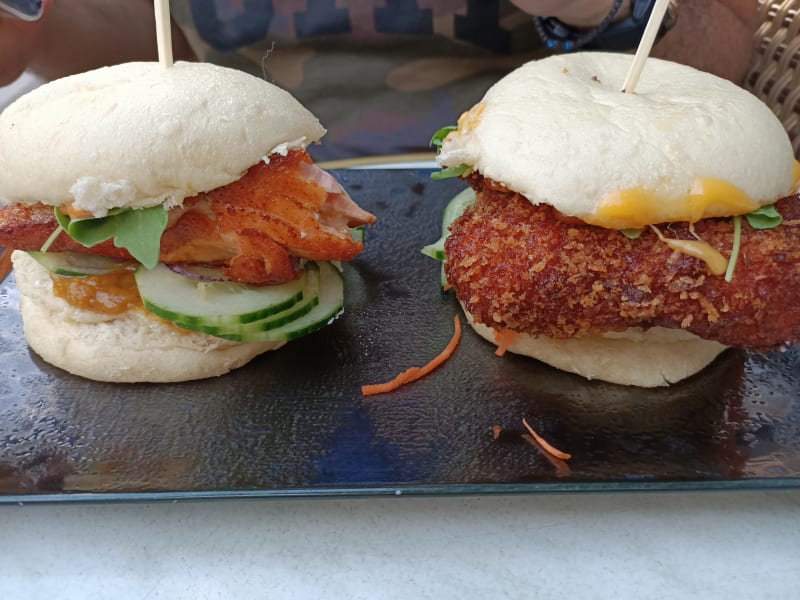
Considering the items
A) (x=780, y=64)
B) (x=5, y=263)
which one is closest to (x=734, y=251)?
(x=780, y=64)

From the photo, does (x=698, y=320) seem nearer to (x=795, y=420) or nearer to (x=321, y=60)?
(x=795, y=420)

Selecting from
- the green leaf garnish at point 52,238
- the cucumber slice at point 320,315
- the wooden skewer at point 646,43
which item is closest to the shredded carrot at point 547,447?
the cucumber slice at point 320,315

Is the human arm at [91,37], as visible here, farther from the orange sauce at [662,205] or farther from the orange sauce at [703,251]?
the orange sauce at [703,251]

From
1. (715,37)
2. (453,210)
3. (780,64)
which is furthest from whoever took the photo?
(715,37)

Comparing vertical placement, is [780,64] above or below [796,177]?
below

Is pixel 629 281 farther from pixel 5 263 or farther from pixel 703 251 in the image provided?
pixel 5 263

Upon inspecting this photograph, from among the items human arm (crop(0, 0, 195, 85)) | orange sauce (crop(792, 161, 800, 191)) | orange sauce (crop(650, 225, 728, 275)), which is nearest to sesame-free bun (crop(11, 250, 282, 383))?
orange sauce (crop(650, 225, 728, 275))

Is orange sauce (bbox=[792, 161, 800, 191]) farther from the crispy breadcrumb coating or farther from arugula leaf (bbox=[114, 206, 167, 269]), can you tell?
arugula leaf (bbox=[114, 206, 167, 269])

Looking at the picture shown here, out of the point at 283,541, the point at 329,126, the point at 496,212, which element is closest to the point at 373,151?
the point at 329,126
